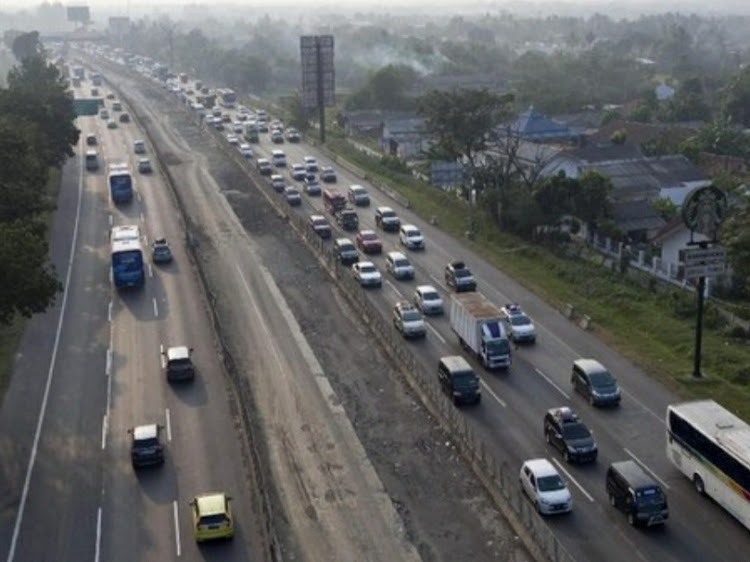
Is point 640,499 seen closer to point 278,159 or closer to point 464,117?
point 464,117

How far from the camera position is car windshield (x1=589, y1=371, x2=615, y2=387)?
126ft

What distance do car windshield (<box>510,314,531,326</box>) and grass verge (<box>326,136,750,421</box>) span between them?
12.0 feet

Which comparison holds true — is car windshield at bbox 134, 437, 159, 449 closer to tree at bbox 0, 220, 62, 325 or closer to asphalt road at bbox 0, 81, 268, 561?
asphalt road at bbox 0, 81, 268, 561

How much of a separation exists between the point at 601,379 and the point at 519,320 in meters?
7.93

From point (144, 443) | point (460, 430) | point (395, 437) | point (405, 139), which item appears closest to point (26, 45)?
point (405, 139)

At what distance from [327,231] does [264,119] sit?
6981cm

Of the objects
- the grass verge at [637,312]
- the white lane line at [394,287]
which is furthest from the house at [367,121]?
the white lane line at [394,287]

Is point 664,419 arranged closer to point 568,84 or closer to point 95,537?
point 95,537

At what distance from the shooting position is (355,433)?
36.8 metres

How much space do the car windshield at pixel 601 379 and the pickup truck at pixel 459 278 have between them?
15.6 metres

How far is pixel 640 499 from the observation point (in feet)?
95.8

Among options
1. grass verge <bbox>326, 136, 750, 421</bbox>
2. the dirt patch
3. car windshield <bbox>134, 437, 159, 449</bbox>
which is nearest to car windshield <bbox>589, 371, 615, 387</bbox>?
grass verge <bbox>326, 136, 750, 421</bbox>

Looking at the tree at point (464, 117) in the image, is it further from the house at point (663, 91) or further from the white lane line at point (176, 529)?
the house at point (663, 91)

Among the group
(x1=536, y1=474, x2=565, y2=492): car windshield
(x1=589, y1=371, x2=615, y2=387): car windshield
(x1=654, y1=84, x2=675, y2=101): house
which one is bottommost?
(x1=536, y1=474, x2=565, y2=492): car windshield
